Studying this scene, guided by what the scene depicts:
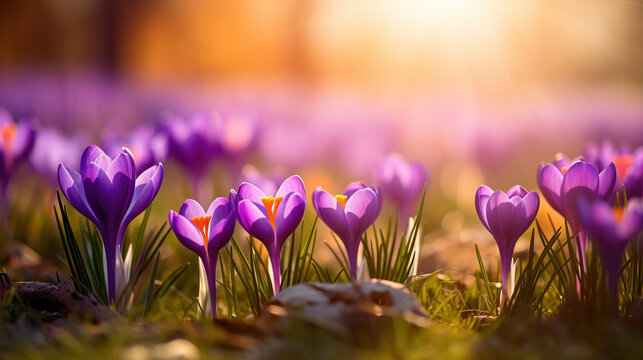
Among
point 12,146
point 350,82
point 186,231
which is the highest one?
point 350,82

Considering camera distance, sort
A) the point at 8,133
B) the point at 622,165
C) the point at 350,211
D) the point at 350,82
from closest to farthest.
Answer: the point at 350,211
the point at 622,165
the point at 8,133
the point at 350,82

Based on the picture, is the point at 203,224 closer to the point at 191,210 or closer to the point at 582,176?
the point at 191,210

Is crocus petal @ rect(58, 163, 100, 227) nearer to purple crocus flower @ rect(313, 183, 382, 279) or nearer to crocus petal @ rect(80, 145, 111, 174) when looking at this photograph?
crocus petal @ rect(80, 145, 111, 174)

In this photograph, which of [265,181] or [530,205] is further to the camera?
[265,181]

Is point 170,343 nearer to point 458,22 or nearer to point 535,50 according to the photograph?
point 458,22

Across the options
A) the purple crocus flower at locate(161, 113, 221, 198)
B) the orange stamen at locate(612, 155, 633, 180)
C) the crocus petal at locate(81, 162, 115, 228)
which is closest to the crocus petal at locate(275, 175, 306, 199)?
the crocus petal at locate(81, 162, 115, 228)

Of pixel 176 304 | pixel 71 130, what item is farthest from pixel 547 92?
pixel 176 304

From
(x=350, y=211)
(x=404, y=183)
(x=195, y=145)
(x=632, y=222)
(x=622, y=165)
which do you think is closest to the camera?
(x=632, y=222)

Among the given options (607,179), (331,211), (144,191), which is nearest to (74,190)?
(144,191)
